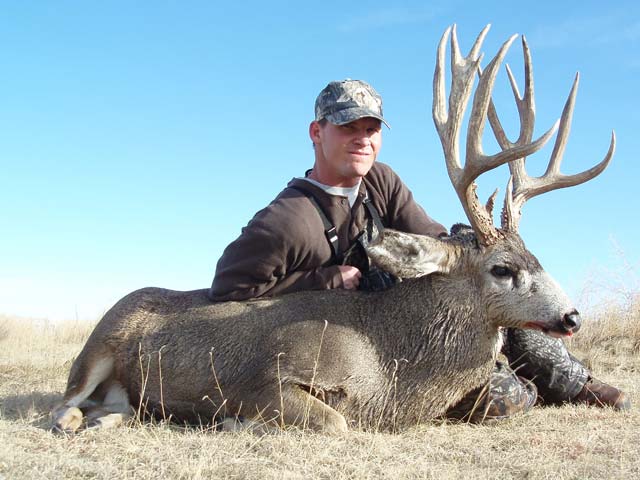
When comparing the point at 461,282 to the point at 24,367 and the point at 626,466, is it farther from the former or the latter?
the point at 24,367

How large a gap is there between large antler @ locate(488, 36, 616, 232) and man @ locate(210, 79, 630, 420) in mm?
549

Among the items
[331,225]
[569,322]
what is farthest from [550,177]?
[331,225]

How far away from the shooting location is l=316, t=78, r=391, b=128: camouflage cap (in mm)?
5445

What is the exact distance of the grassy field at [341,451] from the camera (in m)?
3.61

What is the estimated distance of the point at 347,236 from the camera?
5391 millimetres

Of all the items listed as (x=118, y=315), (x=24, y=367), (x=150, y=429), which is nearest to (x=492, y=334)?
(x=150, y=429)

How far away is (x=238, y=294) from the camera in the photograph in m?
5.11

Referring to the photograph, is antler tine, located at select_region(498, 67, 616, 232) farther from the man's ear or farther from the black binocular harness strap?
the man's ear

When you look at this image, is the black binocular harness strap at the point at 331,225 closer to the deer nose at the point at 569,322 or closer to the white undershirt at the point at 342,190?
the white undershirt at the point at 342,190

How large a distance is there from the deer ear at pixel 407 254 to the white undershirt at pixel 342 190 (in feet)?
3.22

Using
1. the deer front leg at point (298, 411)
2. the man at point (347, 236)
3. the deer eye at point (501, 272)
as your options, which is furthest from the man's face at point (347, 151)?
the deer front leg at point (298, 411)

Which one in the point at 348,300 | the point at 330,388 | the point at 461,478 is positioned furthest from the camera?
the point at 348,300

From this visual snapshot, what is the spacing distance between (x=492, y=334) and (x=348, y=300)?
3.02ft

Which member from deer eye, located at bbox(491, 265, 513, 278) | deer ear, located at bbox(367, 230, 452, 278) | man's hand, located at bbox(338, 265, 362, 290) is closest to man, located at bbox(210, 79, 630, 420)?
man's hand, located at bbox(338, 265, 362, 290)
